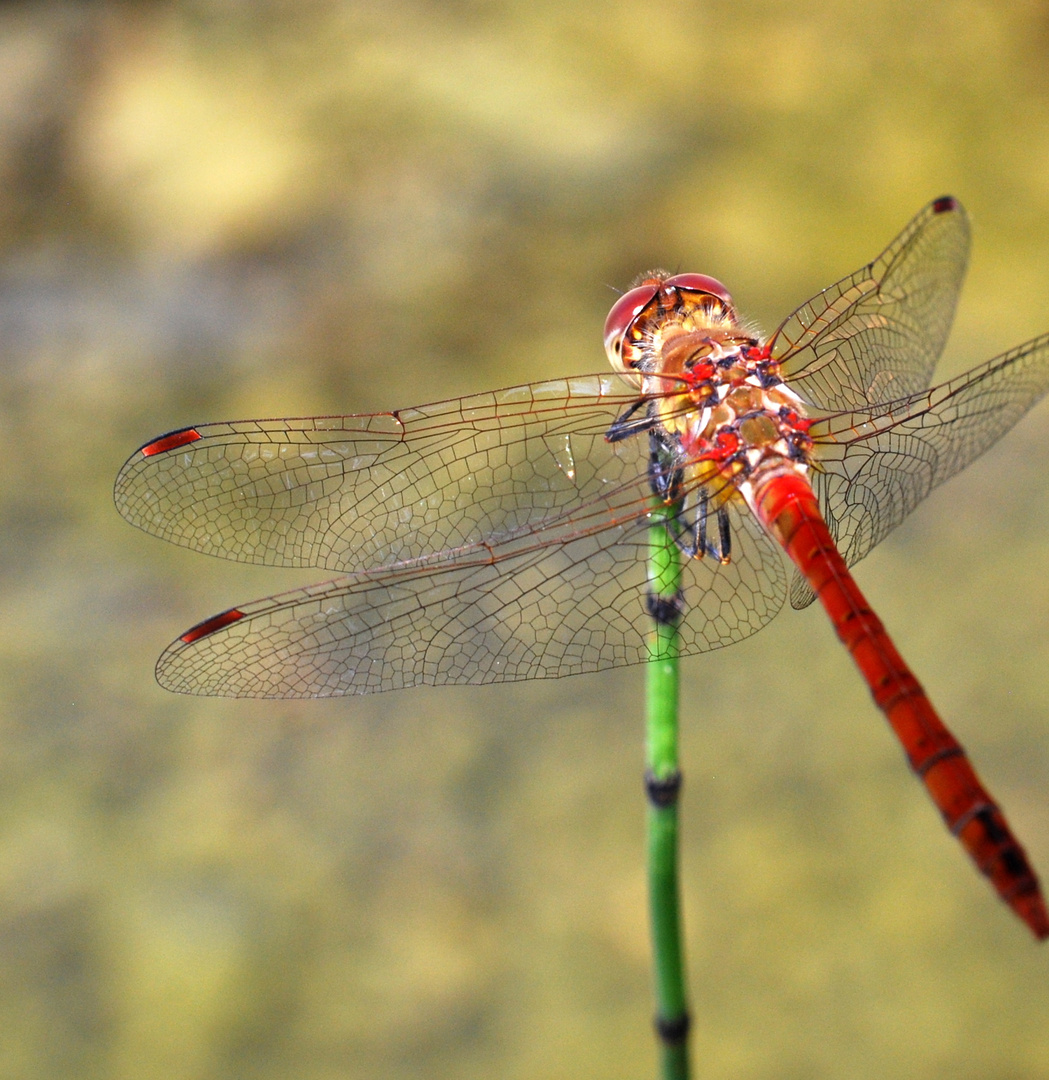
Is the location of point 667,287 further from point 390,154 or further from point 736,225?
point 390,154

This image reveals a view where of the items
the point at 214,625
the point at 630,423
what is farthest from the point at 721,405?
the point at 214,625

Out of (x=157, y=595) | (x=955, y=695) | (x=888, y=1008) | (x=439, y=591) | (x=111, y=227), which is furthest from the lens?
(x=111, y=227)

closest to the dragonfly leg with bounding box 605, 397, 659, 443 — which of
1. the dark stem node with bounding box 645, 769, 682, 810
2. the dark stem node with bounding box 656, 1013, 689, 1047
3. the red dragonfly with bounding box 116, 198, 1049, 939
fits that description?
the red dragonfly with bounding box 116, 198, 1049, 939

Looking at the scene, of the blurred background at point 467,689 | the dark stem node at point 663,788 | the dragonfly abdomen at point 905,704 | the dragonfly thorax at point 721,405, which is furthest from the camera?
the blurred background at point 467,689

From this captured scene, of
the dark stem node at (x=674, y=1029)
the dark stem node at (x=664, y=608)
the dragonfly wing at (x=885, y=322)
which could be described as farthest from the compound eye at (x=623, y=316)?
the dark stem node at (x=674, y=1029)

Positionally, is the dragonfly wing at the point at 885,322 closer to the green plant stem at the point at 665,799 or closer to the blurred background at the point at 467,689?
the green plant stem at the point at 665,799

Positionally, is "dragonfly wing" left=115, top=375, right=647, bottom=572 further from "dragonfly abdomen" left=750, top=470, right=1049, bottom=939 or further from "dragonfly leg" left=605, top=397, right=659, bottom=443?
"dragonfly abdomen" left=750, top=470, right=1049, bottom=939

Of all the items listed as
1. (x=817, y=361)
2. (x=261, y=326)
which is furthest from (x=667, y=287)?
(x=261, y=326)
